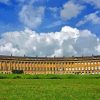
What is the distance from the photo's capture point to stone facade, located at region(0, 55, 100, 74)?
502 feet

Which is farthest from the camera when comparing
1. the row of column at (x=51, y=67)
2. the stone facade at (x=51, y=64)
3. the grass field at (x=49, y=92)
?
the row of column at (x=51, y=67)

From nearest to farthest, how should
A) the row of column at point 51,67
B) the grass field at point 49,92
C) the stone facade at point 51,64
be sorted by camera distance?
the grass field at point 49,92 < the stone facade at point 51,64 < the row of column at point 51,67

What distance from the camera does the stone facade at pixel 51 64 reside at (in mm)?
153125

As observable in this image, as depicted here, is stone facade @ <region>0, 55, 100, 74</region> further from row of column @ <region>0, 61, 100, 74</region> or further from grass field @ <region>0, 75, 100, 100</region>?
grass field @ <region>0, 75, 100, 100</region>

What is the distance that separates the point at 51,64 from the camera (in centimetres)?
15888

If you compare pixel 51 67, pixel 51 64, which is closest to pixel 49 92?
pixel 51 64

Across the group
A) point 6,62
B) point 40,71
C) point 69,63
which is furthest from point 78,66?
point 6,62

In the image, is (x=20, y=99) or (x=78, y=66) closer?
(x=20, y=99)

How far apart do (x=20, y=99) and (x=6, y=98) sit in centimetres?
106

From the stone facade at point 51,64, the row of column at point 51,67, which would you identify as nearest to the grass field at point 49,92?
the stone facade at point 51,64

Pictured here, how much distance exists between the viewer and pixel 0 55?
15662cm

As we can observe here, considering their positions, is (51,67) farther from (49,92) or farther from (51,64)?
(49,92)

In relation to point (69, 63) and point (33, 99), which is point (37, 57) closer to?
point (69, 63)

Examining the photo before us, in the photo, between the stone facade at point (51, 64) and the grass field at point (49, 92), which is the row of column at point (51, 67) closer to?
the stone facade at point (51, 64)
